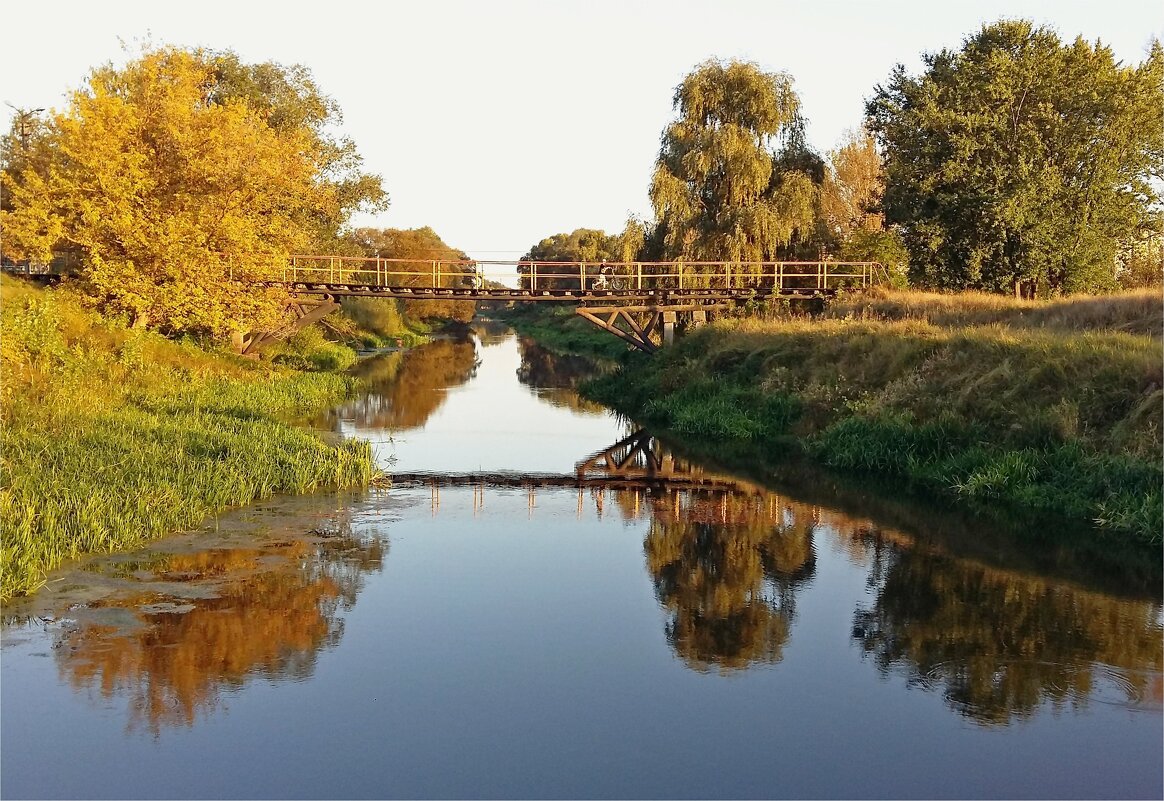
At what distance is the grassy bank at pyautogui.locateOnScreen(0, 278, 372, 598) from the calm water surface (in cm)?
57

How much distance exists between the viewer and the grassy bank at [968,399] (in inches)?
622

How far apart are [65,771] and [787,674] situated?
20.3ft

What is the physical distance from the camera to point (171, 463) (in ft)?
52.4

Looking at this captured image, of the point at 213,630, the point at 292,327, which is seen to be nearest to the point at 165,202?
the point at 292,327

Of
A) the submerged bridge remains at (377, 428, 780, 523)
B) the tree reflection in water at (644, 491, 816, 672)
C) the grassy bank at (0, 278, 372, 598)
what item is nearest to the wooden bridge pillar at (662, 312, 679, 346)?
the grassy bank at (0, 278, 372, 598)

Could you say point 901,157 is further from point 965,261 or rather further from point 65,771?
point 65,771

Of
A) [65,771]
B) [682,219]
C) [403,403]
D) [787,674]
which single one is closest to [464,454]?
[403,403]

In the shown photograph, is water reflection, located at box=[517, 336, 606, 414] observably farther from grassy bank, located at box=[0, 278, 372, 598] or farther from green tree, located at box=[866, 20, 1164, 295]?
green tree, located at box=[866, 20, 1164, 295]

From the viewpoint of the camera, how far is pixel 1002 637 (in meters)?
10.4

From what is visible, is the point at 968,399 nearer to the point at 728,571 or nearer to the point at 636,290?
the point at 728,571

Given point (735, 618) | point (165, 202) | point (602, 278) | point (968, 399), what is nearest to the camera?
point (735, 618)

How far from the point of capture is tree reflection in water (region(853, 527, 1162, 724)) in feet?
29.6

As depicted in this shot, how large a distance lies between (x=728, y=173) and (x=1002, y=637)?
98.3 ft

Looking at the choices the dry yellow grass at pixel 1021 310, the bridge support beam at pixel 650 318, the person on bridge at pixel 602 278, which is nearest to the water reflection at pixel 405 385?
the bridge support beam at pixel 650 318
